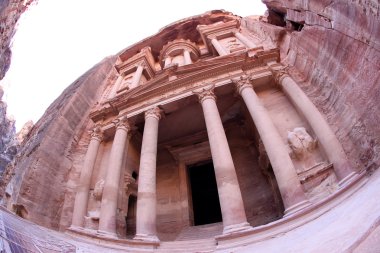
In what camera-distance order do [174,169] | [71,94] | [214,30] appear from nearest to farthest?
[174,169], [71,94], [214,30]

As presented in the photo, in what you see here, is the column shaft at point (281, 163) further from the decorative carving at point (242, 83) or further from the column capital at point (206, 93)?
the column capital at point (206, 93)

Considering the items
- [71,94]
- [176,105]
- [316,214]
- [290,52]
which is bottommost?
[316,214]

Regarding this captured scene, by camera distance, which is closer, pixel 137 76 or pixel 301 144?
pixel 301 144

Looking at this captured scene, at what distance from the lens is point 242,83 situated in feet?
36.5

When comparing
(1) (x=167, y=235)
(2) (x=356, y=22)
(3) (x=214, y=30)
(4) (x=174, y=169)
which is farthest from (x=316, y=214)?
(3) (x=214, y=30)

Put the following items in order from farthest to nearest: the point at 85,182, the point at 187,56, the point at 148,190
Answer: the point at 187,56 < the point at 85,182 < the point at 148,190

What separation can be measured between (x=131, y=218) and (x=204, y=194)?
3.94 m

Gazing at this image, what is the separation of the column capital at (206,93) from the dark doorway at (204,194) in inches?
146

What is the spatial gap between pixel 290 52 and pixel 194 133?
232 inches

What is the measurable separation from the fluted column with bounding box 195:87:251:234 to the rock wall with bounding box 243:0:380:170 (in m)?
3.26

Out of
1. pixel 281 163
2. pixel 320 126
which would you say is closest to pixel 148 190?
pixel 281 163

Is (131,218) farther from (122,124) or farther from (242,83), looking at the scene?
(242,83)

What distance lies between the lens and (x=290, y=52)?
39.5 ft

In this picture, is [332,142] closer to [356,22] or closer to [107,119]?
[356,22]
